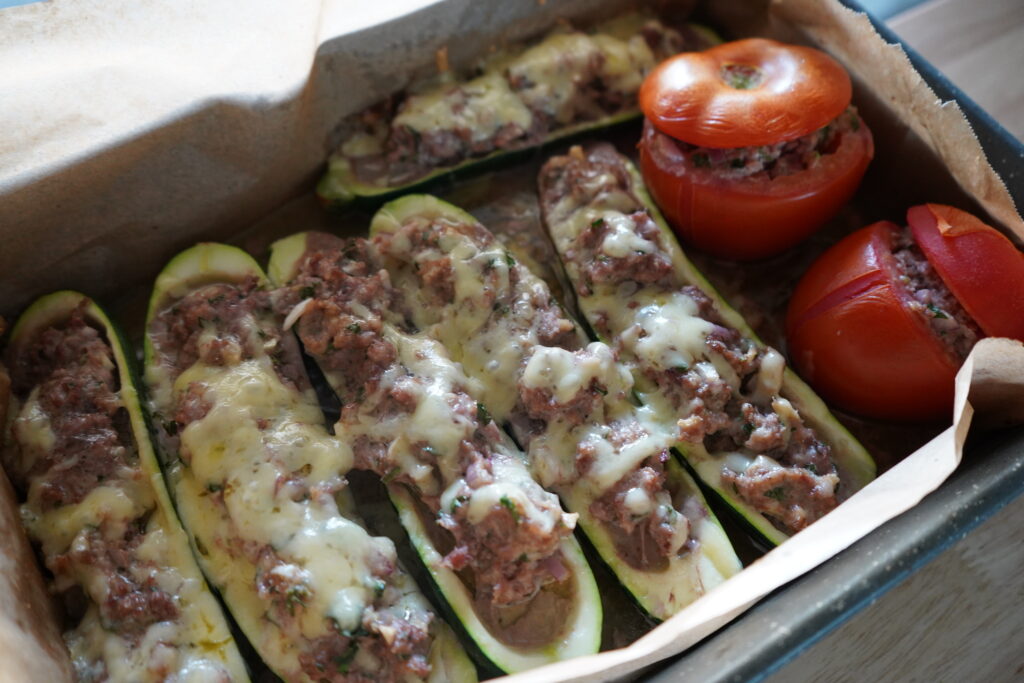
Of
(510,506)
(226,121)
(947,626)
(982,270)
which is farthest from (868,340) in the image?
(226,121)

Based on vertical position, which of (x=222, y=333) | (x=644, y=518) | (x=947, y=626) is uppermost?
(x=222, y=333)

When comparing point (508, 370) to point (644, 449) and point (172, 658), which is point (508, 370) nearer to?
point (644, 449)

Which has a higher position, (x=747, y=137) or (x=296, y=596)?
(x=747, y=137)

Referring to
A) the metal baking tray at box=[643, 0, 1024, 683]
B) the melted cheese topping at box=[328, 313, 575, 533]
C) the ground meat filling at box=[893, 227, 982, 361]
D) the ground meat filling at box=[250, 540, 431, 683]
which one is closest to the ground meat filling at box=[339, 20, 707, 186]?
the melted cheese topping at box=[328, 313, 575, 533]

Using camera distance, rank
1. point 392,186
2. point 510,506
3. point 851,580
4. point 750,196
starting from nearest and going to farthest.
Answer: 1. point 851,580
2. point 510,506
3. point 750,196
4. point 392,186

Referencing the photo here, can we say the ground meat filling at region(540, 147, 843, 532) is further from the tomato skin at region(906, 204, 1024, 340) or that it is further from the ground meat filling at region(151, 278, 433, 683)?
the ground meat filling at region(151, 278, 433, 683)

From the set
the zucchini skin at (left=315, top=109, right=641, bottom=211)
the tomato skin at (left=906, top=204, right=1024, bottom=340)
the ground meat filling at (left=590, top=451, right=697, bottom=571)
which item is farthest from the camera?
the zucchini skin at (left=315, top=109, right=641, bottom=211)

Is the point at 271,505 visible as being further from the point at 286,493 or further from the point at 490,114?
the point at 490,114
